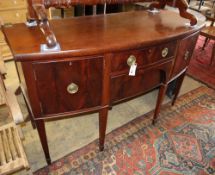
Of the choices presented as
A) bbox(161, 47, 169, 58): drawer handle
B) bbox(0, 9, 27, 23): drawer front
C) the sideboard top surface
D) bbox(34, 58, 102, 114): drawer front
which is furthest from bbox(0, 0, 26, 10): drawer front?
bbox(161, 47, 169, 58): drawer handle

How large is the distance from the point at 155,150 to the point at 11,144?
1039 millimetres

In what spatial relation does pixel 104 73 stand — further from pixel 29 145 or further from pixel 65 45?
pixel 29 145

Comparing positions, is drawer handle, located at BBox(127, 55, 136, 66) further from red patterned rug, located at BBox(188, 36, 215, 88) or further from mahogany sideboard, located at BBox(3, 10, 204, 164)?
red patterned rug, located at BBox(188, 36, 215, 88)

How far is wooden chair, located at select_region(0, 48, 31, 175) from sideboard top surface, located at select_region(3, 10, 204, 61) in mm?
299

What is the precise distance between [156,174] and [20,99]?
1407mm

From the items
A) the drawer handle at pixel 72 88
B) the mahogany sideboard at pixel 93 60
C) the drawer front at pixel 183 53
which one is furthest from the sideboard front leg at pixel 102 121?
the drawer front at pixel 183 53

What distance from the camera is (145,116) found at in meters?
1.83

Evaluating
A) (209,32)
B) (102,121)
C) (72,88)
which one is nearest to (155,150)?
(102,121)

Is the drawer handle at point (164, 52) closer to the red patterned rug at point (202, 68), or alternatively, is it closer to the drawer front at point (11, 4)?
the red patterned rug at point (202, 68)

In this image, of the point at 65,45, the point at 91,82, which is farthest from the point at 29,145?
the point at 65,45

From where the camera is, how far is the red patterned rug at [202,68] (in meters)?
2.41

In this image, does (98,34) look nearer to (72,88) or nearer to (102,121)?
(72,88)

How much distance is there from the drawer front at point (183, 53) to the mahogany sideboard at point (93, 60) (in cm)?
1

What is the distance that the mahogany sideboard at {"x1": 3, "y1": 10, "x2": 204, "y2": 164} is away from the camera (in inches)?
35.8
